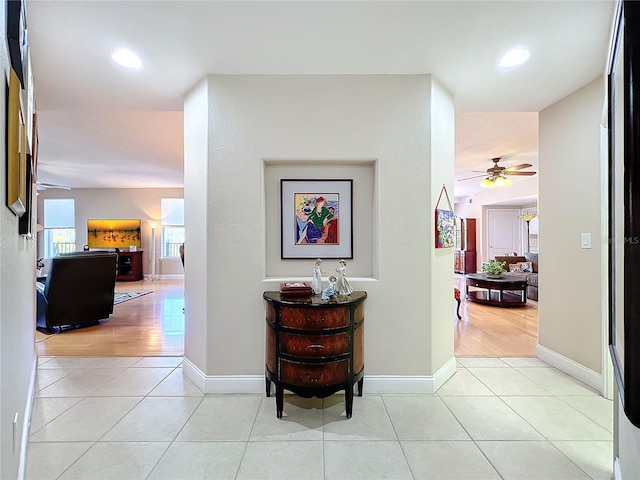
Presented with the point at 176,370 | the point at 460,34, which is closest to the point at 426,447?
the point at 176,370

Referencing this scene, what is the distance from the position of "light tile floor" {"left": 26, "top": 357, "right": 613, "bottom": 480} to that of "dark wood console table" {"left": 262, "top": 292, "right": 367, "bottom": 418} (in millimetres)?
240

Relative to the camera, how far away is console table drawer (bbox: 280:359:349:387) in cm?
210

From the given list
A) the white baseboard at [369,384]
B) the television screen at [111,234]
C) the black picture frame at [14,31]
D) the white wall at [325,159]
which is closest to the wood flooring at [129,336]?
the white baseboard at [369,384]

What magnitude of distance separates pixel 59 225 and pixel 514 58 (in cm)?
1145

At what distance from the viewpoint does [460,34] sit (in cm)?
207

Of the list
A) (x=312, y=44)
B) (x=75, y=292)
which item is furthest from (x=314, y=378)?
(x=75, y=292)

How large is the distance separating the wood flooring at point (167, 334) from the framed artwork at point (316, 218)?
3.75ft

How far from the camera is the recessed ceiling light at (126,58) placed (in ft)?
7.34

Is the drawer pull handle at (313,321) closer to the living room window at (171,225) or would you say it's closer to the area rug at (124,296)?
the area rug at (124,296)

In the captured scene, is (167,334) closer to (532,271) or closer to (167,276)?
(167,276)

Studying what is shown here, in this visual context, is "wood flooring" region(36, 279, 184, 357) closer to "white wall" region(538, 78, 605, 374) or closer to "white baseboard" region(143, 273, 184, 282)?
"white baseboard" region(143, 273, 184, 282)

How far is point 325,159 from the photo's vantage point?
257cm

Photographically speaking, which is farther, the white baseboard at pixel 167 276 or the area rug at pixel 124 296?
the white baseboard at pixel 167 276

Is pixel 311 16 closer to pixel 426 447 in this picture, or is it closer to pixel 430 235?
pixel 430 235
